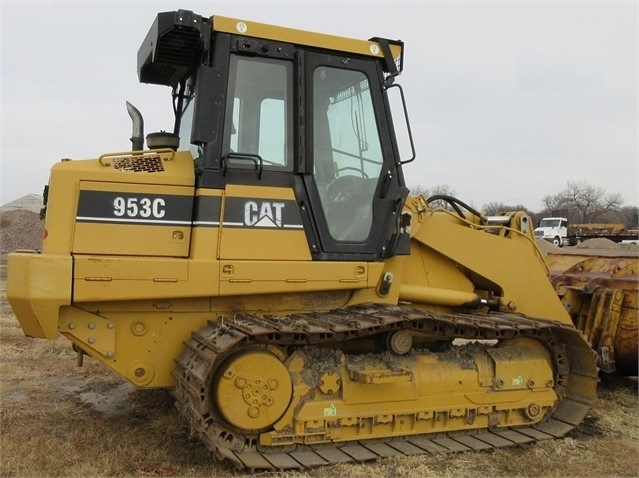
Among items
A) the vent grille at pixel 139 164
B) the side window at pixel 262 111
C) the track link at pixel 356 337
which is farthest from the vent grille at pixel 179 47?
the track link at pixel 356 337

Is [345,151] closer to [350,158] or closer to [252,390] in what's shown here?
[350,158]

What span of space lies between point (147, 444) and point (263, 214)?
2.03m

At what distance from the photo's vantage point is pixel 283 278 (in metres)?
4.97

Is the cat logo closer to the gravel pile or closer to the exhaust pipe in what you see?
the exhaust pipe

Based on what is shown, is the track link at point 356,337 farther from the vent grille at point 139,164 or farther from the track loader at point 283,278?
the vent grille at point 139,164

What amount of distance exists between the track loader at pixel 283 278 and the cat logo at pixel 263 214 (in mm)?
11

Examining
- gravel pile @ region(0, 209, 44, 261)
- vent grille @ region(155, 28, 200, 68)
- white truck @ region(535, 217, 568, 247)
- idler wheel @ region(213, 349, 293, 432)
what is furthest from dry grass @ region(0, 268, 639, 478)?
white truck @ region(535, 217, 568, 247)

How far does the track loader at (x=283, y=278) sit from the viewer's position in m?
4.61

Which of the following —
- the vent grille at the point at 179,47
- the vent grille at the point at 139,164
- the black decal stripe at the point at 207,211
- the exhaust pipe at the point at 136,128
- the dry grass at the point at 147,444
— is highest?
the vent grille at the point at 179,47

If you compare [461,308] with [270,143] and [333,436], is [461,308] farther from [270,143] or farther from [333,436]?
[270,143]

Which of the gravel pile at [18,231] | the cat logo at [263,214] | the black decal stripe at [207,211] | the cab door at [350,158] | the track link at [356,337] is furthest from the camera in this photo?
the gravel pile at [18,231]

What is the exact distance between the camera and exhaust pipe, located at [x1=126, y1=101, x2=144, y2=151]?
220 inches

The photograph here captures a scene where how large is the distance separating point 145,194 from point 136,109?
1.25 m

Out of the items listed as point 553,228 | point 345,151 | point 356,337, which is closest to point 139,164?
point 345,151
